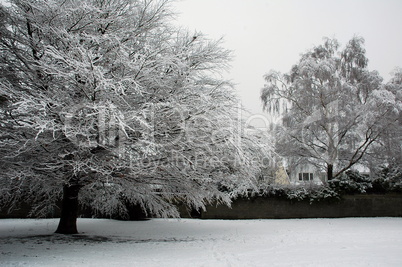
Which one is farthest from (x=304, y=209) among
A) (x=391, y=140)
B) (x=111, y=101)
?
(x=111, y=101)

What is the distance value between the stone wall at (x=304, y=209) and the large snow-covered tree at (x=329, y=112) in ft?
6.57

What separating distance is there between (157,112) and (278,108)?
13.4 m

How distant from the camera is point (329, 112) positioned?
691 inches

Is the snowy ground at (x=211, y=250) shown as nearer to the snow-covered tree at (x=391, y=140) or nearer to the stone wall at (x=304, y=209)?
the stone wall at (x=304, y=209)

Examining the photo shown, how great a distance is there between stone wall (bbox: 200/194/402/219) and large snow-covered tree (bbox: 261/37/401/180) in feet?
6.57

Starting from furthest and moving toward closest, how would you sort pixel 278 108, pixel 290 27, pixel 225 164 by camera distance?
pixel 290 27, pixel 278 108, pixel 225 164

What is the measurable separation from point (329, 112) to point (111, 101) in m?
13.2

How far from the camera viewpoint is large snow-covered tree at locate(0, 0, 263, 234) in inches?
279

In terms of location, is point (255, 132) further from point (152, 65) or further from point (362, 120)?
point (362, 120)

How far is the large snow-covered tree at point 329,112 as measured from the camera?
675 inches

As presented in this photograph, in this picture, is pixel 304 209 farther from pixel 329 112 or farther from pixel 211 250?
pixel 211 250

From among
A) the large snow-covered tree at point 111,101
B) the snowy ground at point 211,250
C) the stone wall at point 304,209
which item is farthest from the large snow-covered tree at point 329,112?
the large snow-covered tree at point 111,101

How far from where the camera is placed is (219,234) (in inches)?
445

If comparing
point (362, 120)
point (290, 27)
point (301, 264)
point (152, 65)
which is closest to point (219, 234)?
point (301, 264)
